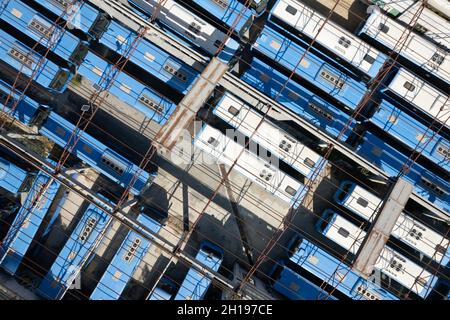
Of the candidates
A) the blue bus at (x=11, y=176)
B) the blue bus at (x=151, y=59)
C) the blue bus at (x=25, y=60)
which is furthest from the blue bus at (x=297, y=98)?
the blue bus at (x=11, y=176)

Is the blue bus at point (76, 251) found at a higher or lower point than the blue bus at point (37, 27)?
lower

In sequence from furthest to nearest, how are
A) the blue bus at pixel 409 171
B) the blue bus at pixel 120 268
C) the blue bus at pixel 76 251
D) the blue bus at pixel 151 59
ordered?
the blue bus at pixel 120 268, the blue bus at pixel 76 251, the blue bus at pixel 409 171, the blue bus at pixel 151 59

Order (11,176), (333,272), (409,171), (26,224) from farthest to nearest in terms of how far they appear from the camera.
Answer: (409,171) < (26,224) < (333,272) < (11,176)

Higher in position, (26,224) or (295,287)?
(295,287)

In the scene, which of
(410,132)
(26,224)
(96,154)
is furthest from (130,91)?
(410,132)

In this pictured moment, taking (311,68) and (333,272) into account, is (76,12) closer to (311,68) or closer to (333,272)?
(311,68)

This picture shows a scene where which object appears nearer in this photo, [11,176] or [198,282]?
[11,176]

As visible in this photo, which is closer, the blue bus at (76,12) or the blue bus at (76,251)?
the blue bus at (76,12)

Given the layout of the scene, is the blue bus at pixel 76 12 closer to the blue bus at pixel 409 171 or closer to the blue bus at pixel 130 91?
the blue bus at pixel 130 91
